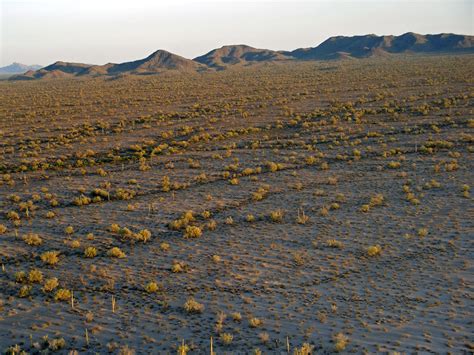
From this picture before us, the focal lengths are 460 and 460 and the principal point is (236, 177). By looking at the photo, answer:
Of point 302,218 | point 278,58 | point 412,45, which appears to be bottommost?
point 302,218

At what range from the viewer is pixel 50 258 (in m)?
13.2

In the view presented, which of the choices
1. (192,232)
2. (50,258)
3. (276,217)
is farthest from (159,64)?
(50,258)

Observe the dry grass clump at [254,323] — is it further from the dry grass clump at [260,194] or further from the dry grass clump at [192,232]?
the dry grass clump at [260,194]

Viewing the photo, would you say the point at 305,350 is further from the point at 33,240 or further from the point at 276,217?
the point at 33,240

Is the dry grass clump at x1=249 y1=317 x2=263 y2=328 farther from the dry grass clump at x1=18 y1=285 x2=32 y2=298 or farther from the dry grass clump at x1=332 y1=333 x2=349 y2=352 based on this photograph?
the dry grass clump at x1=18 y1=285 x2=32 y2=298

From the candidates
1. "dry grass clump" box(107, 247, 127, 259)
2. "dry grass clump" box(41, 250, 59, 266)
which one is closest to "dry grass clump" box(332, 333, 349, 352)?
"dry grass clump" box(107, 247, 127, 259)

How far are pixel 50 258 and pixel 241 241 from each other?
5.72 m

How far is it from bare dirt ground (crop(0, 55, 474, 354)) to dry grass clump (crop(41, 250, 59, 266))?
0.13ft

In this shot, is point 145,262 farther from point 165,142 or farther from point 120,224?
point 165,142

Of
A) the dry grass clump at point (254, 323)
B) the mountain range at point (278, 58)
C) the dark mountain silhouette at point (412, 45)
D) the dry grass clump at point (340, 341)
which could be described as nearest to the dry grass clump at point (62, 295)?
the dry grass clump at point (254, 323)

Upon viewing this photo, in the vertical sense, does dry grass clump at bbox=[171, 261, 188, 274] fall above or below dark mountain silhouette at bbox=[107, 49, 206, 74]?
below

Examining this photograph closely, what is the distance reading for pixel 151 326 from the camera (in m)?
9.91

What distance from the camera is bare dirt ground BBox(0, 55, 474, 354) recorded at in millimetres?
9695

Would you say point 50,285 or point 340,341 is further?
point 50,285
